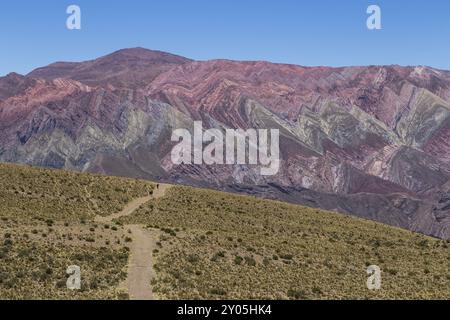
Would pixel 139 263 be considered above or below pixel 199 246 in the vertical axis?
below

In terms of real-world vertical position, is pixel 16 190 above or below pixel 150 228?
above

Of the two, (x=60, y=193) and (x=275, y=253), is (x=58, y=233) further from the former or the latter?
(x=60, y=193)

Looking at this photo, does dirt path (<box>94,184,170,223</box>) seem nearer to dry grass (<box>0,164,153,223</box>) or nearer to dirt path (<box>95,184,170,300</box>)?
dirt path (<box>95,184,170,300</box>)

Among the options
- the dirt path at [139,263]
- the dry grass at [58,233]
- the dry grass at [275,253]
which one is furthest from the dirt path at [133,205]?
the dry grass at [275,253]

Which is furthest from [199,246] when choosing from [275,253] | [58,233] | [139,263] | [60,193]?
[60,193]

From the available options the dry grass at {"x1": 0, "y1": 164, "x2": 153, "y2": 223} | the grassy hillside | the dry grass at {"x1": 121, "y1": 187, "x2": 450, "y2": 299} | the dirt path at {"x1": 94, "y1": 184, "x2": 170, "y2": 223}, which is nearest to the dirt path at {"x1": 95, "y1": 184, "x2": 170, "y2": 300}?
the dirt path at {"x1": 94, "y1": 184, "x2": 170, "y2": 223}
